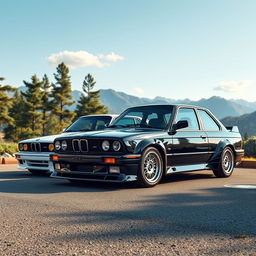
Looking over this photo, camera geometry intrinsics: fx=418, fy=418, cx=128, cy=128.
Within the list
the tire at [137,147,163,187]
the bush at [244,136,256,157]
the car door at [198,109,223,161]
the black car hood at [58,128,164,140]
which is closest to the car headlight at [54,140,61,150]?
the black car hood at [58,128,164,140]

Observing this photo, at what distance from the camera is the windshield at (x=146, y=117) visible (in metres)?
8.21

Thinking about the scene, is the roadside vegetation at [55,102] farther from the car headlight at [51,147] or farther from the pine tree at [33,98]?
the car headlight at [51,147]

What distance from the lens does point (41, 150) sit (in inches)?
368

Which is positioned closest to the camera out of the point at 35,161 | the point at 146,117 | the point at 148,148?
the point at 148,148

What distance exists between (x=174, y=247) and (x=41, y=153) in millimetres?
6284

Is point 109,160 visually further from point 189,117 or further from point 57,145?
point 189,117

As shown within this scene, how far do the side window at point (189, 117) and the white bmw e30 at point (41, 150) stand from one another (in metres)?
2.22

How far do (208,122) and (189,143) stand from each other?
117 centimetres

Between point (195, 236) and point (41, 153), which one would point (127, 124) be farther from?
point (195, 236)

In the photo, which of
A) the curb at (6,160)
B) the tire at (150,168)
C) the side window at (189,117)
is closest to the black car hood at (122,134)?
the tire at (150,168)

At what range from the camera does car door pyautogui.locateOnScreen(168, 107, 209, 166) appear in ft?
26.1

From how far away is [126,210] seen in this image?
5109mm

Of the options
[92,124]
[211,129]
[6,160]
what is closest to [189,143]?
[211,129]

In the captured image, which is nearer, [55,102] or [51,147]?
[51,147]
